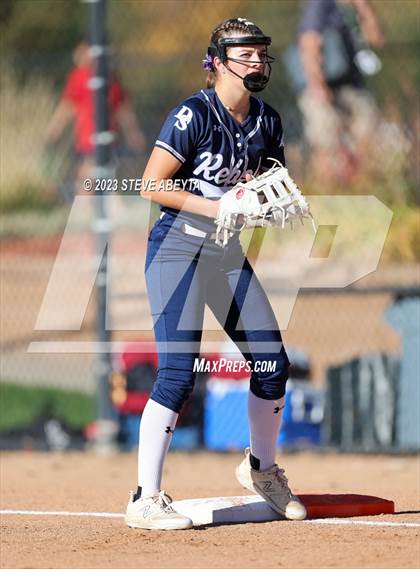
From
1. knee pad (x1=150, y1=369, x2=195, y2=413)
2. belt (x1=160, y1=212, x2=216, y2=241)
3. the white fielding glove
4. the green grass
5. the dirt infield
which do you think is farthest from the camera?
the green grass

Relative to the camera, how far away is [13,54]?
1120cm

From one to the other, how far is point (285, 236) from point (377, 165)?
110cm

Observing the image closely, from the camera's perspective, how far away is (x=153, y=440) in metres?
5.55

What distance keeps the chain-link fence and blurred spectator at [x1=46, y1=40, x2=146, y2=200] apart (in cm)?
3

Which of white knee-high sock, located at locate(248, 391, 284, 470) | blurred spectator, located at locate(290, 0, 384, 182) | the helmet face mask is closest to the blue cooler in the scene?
blurred spectator, located at locate(290, 0, 384, 182)

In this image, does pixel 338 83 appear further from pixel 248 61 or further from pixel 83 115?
pixel 248 61

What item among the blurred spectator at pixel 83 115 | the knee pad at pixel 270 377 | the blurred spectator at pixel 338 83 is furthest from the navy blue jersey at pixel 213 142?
the blurred spectator at pixel 338 83

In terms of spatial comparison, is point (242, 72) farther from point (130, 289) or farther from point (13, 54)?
point (13, 54)

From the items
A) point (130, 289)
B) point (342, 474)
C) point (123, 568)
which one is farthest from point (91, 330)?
point (123, 568)

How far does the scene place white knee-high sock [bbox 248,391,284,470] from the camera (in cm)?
575

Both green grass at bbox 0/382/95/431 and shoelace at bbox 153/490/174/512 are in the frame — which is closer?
shoelace at bbox 153/490/174/512

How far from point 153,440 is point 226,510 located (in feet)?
1.86

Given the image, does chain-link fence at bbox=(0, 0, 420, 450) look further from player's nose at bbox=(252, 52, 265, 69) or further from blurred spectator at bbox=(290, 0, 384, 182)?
player's nose at bbox=(252, 52, 265, 69)

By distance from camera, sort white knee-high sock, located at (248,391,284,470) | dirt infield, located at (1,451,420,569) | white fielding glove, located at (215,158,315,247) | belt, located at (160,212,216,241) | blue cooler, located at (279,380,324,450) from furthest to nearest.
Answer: blue cooler, located at (279,380,324,450), white knee-high sock, located at (248,391,284,470), belt, located at (160,212,216,241), white fielding glove, located at (215,158,315,247), dirt infield, located at (1,451,420,569)
